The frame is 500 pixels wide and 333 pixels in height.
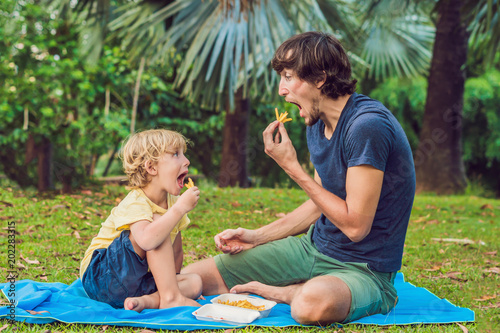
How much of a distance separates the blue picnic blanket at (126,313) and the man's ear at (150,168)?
0.66 meters

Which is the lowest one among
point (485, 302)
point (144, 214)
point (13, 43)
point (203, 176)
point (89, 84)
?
point (203, 176)

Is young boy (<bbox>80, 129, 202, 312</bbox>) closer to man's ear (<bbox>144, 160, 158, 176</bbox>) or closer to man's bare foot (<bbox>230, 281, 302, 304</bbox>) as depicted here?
man's ear (<bbox>144, 160, 158, 176</bbox>)

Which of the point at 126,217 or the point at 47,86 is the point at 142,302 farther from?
the point at 47,86

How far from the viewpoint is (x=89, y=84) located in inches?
285

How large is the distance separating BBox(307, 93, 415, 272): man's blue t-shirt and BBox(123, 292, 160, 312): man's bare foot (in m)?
0.86

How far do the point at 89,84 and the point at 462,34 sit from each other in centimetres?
570

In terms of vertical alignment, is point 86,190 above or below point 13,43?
below

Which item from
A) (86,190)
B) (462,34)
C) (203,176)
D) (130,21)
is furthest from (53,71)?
(462,34)

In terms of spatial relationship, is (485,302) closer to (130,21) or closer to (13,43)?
(130,21)

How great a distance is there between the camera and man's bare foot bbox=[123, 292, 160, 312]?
2338 millimetres

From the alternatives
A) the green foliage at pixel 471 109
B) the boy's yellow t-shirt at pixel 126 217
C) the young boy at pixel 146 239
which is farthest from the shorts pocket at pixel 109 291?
the green foliage at pixel 471 109

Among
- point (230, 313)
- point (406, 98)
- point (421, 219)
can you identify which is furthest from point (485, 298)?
point (406, 98)

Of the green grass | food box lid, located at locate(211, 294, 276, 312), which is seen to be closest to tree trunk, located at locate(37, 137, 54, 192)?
the green grass

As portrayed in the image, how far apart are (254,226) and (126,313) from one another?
9.17ft
